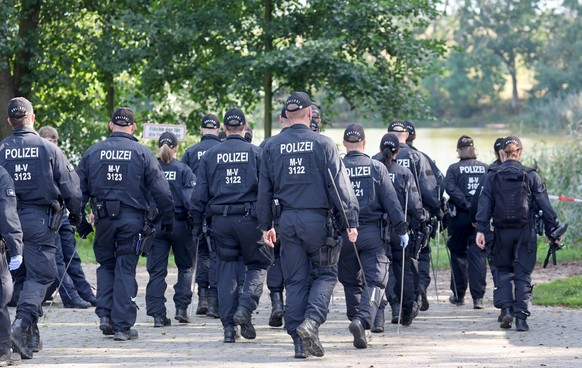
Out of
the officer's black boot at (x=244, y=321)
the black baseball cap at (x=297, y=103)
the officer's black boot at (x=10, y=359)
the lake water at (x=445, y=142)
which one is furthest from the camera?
the lake water at (x=445, y=142)

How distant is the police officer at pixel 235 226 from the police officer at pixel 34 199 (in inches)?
55.1

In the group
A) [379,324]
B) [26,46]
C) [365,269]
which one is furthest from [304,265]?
[26,46]

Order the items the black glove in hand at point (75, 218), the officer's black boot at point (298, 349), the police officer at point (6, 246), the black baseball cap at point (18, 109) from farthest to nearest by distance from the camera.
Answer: the black glove in hand at point (75, 218), the black baseball cap at point (18, 109), the officer's black boot at point (298, 349), the police officer at point (6, 246)

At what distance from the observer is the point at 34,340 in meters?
10.0

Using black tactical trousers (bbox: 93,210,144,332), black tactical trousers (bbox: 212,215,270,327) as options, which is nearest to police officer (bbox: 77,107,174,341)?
black tactical trousers (bbox: 93,210,144,332)

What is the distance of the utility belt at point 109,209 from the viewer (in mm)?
10516

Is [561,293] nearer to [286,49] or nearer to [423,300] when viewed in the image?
[423,300]

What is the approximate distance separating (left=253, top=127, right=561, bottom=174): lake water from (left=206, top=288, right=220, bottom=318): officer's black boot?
10538 mm

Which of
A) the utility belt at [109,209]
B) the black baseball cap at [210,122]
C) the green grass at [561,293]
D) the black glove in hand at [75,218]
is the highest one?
the black baseball cap at [210,122]

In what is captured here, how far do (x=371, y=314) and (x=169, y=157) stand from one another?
307 cm

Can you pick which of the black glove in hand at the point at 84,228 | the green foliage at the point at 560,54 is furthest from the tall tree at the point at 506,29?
the black glove in hand at the point at 84,228

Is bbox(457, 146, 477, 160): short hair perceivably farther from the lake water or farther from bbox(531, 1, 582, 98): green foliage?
bbox(531, 1, 582, 98): green foliage

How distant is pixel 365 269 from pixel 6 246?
134 inches

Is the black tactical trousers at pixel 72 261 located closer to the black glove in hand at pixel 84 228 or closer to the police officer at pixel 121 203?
the black glove in hand at pixel 84 228
